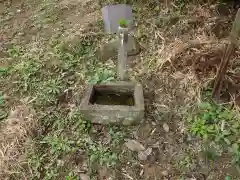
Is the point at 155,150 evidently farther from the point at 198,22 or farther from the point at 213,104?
the point at 198,22

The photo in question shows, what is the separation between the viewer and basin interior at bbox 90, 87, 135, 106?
2.56 m

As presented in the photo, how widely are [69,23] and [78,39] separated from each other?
464 millimetres

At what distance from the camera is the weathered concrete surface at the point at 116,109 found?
2.32 meters

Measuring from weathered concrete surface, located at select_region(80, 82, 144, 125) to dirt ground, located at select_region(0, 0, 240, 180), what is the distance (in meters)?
0.10

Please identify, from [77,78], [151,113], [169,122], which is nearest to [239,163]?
[169,122]

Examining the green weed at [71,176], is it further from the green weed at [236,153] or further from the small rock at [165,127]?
the green weed at [236,153]

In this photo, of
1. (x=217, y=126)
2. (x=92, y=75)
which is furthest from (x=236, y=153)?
(x=92, y=75)

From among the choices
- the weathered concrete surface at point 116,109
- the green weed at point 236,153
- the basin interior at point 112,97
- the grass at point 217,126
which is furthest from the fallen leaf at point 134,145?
the green weed at point 236,153

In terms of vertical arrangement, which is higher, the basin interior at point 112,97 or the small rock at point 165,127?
the basin interior at point 112,97

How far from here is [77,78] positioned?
2.97 m

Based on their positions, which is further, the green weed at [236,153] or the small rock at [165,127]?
the small rock at [165,127]

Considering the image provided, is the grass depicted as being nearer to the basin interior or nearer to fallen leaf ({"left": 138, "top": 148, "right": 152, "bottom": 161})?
fallen leaf ({"left": 138, "top": 148, "right": 152, "bottom": 161})

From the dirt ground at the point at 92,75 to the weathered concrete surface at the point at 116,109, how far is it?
0.34ft

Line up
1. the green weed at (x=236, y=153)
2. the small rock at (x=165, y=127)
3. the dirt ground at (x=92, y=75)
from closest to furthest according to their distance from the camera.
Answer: the green weed at (x=236, y=153) < the dirt ground at (x=92, y=75) < the small rock at (x=165, y=127)
